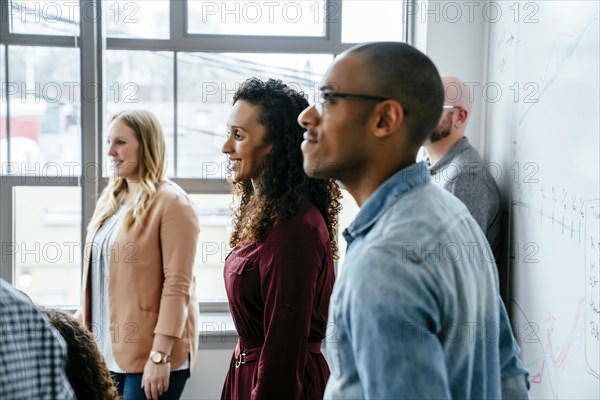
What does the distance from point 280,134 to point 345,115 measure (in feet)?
2.26

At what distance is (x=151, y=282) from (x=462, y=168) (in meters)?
1.21

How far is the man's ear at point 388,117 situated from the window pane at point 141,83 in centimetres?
242

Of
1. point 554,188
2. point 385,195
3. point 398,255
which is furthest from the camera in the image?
point 554,188


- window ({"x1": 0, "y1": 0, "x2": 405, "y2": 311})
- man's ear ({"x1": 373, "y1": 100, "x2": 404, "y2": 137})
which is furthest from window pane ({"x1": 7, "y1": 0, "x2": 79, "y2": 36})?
man's ear ({"x1": 373, "y1": 100, "x2": 404, "y2": 137})

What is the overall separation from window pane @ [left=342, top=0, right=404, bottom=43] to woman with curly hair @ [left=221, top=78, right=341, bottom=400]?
167 cm

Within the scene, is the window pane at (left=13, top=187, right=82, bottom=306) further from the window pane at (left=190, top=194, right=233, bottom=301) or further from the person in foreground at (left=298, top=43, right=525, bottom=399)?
the person in foreground at (left=298, top=43, right=525, bottom=399)

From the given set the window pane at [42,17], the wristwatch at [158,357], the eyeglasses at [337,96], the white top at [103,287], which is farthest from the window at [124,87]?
the eyeglasses at [337,96]

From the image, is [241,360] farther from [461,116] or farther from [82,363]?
[461,116]

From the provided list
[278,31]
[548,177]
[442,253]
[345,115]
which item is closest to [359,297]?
[442,253]

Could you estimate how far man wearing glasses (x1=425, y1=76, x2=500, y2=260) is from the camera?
96.9 inches

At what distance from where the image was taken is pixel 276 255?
1637 mm

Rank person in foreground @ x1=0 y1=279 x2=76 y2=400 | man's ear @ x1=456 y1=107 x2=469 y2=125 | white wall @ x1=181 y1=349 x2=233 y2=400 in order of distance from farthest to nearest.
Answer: white wall @ x1=181 y1=349 x2=233 y2=400, man's ear @ x1=456 y1=107 x2=469 y2=125, person in foreground @ x1=0 y1=279 x2=76 y2=400

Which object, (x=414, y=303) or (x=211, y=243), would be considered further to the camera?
(x=211, y=243)

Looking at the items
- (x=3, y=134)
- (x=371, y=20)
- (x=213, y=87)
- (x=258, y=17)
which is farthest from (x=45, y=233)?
(x=371, y=20)
